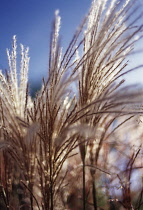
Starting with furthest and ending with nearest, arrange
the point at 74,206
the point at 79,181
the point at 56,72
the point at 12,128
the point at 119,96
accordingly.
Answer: the point at 74,206 → the point at 79,181 → the point at 12,128 → the point at 56,72 → the point at 119,96

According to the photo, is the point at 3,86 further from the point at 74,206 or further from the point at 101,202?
the point at 101,202

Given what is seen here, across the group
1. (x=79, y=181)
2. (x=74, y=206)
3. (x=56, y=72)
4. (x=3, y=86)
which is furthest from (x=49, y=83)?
(x=74, y=206)

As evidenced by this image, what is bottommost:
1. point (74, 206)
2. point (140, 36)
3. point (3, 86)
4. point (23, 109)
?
point (74, 206)

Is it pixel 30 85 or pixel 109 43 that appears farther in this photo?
pixel 30 85

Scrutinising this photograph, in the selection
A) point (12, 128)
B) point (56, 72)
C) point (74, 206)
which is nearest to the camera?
point (56, 72)

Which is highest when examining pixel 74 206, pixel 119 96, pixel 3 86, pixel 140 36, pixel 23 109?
pixel 140 36

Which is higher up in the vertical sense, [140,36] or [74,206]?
[140,36]

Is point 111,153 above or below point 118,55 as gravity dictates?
below

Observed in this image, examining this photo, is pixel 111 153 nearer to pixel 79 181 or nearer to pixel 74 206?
pixel 79 181

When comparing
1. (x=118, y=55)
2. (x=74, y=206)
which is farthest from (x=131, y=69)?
(x=74, y=206)
